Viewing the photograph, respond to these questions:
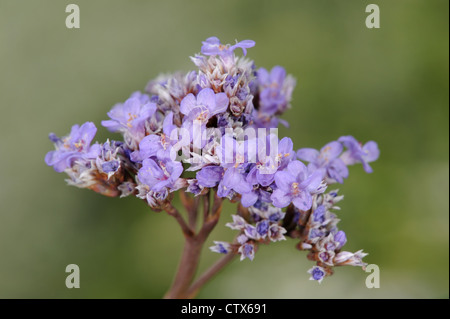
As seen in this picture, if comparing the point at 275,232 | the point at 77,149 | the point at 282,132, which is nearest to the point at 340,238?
the point at 275,232

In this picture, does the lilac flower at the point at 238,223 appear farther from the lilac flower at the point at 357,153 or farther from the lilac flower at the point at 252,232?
the lilac flower at the point at 357,153

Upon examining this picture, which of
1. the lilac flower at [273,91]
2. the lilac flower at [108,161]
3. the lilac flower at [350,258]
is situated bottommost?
the lilac flower at [350,258]

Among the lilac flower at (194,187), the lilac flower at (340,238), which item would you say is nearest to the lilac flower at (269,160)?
the lilac flower at (194,187)

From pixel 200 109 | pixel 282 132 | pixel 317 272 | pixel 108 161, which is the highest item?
pixel 282 132

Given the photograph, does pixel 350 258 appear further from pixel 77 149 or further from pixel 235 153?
pixel 77 149

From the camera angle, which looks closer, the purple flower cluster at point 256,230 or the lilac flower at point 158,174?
the lilac flower at point 158,174

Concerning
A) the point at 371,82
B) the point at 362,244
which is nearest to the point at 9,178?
the point at 362,244
